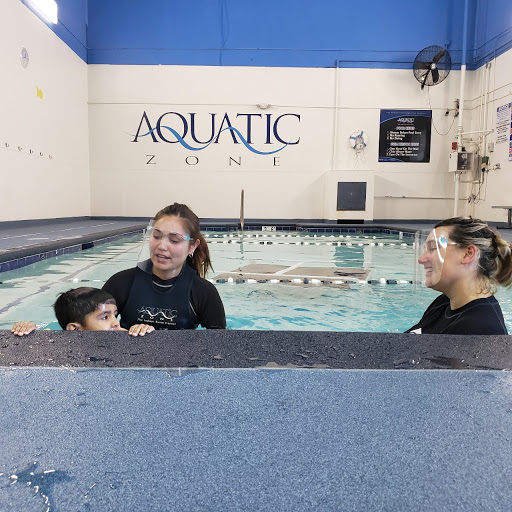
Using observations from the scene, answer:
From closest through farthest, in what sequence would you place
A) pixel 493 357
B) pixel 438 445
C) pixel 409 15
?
1. pixel 438 445
2. pixel 493 357
3. pixel 409 15

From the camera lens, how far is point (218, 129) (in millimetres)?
12414

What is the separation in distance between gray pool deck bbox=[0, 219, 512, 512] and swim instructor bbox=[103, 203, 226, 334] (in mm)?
837

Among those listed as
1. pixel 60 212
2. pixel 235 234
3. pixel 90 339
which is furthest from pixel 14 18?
pixel 90 339

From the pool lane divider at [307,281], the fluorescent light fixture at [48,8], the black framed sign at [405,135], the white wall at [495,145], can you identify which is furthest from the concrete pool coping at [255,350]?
the black framed sign at [405,135]

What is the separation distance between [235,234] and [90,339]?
29.7 ft

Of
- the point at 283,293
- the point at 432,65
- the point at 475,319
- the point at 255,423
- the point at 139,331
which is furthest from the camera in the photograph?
the point at 432,65

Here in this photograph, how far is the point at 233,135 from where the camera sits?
1245 centimetres

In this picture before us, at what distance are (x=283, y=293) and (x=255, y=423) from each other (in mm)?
3419

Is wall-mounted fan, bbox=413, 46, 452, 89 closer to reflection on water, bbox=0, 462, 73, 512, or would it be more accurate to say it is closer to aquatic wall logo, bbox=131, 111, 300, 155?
aquatic wall logo, bbox=131, 111, 300, 155

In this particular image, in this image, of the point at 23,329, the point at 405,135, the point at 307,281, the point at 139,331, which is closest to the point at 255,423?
the point at 139,331

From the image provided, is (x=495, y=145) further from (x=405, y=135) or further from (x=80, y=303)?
(x=80, y=303)

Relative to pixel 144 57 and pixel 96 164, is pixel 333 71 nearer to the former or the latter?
pixel 144 57

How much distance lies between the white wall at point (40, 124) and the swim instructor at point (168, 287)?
6841 mm

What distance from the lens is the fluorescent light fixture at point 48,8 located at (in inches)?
356
